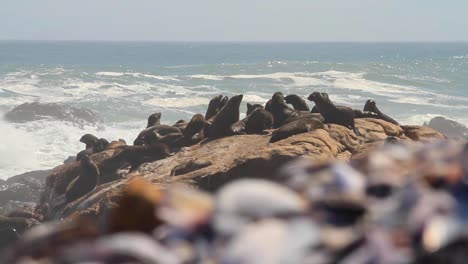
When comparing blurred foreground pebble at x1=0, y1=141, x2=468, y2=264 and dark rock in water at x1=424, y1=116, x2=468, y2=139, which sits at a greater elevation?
blurred foreground pebble at x1=0, y1=141, x2=468, y2=264

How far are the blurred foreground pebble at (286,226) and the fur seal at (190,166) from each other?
10.5 metres

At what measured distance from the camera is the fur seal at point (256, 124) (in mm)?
14989

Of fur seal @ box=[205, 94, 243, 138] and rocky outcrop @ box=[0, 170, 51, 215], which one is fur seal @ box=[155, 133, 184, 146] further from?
rocky outcrop @ box=[0, 170, 51, 215]

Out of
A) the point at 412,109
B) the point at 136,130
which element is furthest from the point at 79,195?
the point at 412,109

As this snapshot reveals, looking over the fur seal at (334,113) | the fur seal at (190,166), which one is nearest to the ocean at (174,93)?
the fur seal at (334,113)

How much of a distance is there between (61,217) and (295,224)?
13207mm

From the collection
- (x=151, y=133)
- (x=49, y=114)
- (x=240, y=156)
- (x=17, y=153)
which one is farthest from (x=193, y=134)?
(x=49, y=114)

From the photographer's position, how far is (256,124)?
15.0 metres

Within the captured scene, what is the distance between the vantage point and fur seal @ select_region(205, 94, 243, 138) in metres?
→ 15.0

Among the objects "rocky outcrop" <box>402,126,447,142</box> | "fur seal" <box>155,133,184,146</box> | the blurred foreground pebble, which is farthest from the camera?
"fur seal" <box>155,133,184,146</box>

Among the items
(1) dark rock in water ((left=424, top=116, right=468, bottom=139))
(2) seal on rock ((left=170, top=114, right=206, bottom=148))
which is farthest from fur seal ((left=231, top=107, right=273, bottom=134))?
(1) dark rock in water ((left=424, top=116, right=468, bottom=139))

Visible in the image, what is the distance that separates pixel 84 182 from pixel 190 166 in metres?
4.21

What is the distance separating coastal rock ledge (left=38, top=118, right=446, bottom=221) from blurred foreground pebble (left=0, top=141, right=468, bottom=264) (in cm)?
907

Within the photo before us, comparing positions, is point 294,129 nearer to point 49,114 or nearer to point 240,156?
point 240,156
